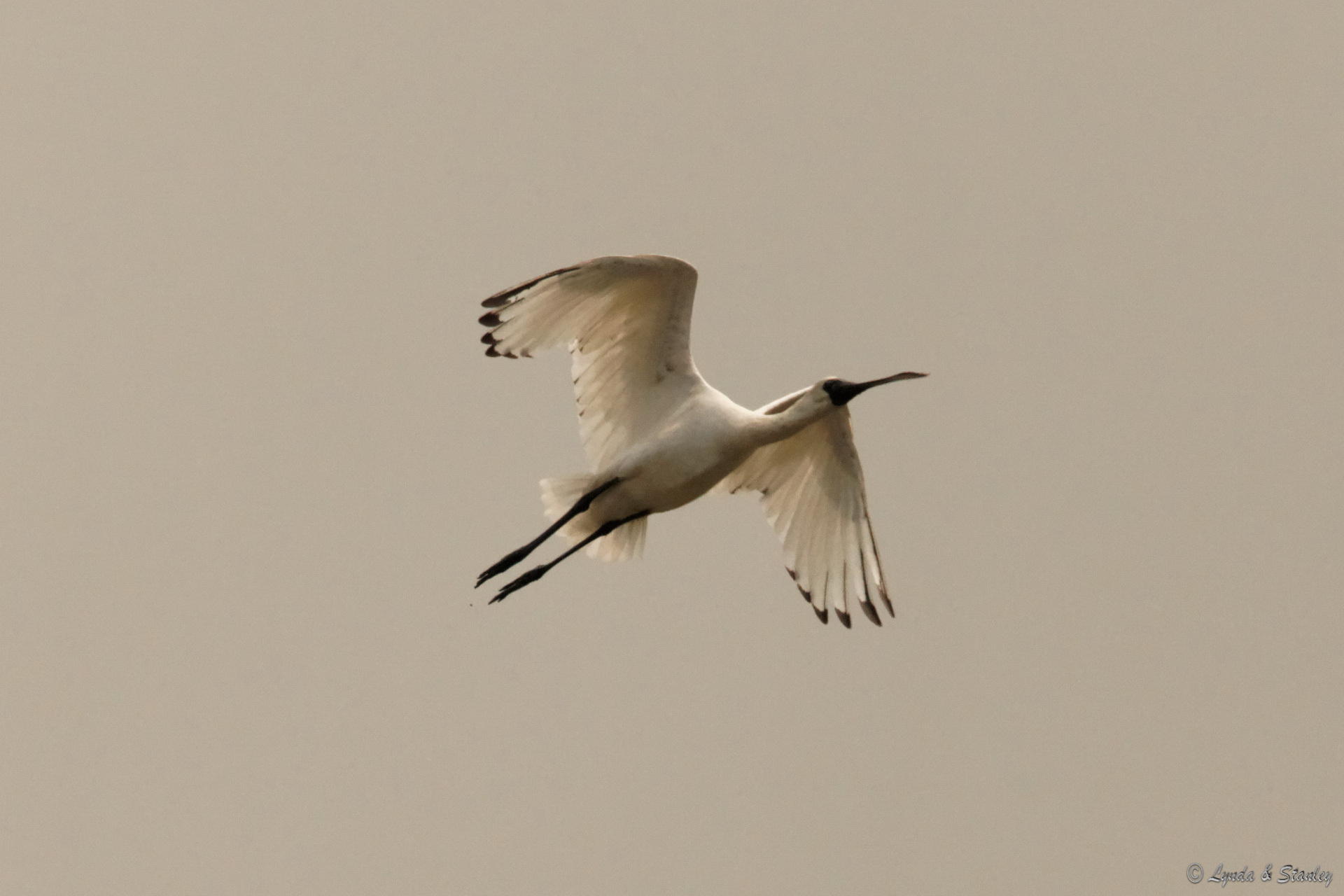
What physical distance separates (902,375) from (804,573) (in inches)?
74.7

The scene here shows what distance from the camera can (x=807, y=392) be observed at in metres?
14.7

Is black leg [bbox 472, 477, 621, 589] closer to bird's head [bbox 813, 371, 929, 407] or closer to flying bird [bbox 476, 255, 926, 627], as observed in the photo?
flying bird [bbox 476, 255, 926, 627]

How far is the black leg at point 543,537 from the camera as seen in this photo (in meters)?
14.8

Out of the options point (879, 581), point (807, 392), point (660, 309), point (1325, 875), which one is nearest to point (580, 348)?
point (660, 309)

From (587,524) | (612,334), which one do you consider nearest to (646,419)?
(612,334)

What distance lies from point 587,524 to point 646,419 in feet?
2.97

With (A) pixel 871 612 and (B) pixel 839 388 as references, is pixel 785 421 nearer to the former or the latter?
(B) pixel 839 388

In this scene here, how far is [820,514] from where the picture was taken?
15.7m

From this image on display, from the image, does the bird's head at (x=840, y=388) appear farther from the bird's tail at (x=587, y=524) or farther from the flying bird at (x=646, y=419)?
the bird's tail at (x=587, y=524)

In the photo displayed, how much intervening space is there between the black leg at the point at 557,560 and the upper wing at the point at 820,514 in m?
0.89

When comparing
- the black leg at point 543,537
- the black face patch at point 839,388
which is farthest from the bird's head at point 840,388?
the black leg at point 543,537

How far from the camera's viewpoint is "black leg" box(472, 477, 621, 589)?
581 inches

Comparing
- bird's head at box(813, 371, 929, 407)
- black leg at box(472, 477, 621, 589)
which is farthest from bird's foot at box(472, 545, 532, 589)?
bird's head at box(813, 371, 929, 407)

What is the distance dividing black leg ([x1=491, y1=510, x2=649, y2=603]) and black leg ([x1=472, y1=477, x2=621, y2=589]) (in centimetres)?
14
